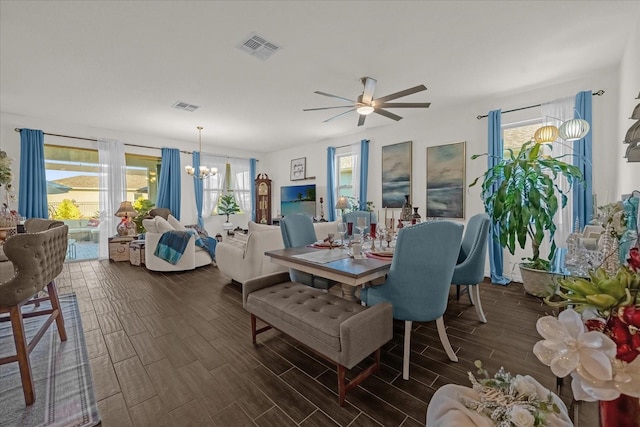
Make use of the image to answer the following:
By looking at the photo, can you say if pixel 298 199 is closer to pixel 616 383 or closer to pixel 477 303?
pixel 477 303

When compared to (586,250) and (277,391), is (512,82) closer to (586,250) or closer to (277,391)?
(586,250)

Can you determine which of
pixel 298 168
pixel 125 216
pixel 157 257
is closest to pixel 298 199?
pixel 298 168

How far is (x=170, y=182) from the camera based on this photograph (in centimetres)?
633

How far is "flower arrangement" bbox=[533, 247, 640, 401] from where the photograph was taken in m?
0.46

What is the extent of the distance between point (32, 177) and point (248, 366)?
574 centimetres

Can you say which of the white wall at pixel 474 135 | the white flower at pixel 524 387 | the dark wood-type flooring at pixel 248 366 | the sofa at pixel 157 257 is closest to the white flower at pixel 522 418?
the white flower at pixel 524 387

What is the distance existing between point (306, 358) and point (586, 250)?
81.4 inches

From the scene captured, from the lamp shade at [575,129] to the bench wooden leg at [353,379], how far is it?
3.05 m

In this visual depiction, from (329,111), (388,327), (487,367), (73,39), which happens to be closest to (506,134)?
(329,111)

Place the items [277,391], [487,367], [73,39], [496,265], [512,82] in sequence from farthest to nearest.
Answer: [496,265]
[512,82]
[73,39]
[487,367]
[277,391]

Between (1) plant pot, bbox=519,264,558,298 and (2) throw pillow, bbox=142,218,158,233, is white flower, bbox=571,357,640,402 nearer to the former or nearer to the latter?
(1) plant pot, bbox=519,264,558,298

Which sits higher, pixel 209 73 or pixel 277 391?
pixel 209 73

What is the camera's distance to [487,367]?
1.91 m

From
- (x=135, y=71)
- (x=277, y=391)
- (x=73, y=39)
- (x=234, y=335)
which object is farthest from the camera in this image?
(x=135, y=71)
